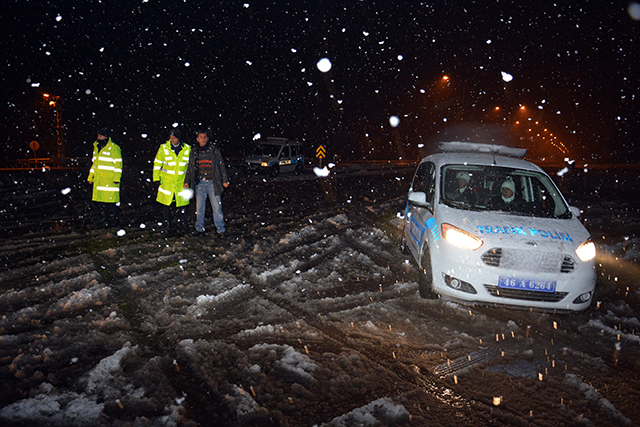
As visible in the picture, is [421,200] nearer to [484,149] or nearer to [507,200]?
[507,200]

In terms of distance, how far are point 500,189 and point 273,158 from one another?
16.3 meters

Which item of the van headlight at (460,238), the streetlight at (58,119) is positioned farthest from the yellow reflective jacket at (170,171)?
the streetlight at (58,119)

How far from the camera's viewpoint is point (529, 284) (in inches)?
163

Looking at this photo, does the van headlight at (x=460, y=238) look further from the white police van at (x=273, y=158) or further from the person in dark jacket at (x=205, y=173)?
the white police van at (x=273, y=158)

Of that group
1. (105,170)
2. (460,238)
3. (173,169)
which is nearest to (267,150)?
(105,170)

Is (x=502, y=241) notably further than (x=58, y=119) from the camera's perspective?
No

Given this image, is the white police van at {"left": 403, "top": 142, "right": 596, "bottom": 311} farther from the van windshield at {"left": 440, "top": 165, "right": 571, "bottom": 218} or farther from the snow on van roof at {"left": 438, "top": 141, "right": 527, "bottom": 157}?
the snow on van roof at {"left": 438, "top": 141, "right": 527, "bottom": 157}

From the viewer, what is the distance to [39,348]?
348 cm

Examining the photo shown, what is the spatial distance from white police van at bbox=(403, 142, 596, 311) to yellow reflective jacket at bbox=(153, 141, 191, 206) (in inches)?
155

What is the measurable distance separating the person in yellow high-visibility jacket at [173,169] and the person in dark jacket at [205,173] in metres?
0.11

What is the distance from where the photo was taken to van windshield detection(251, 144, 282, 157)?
70.2 ft

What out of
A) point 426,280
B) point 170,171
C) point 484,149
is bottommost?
point 426,280

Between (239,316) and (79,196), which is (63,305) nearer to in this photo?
(239,316)

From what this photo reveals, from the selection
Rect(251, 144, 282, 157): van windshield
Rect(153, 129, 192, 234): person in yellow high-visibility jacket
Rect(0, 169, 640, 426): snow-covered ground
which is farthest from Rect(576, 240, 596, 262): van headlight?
Rect(251, 144, 282, 157): van windshield
